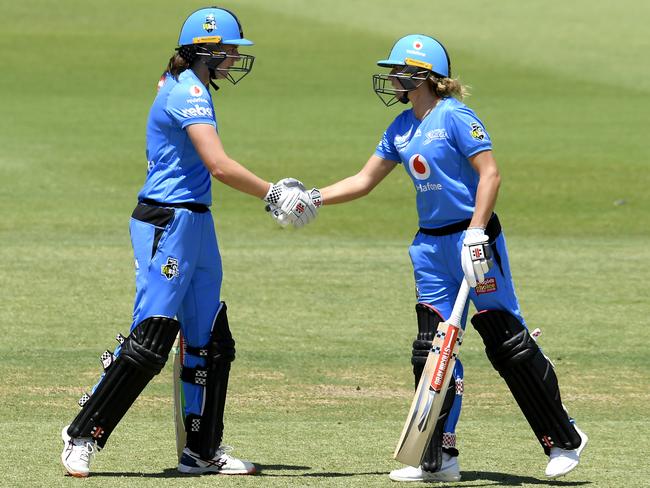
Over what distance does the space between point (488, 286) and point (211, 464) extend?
1.72 metres

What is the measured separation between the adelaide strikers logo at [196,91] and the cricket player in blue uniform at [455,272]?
3.13ft

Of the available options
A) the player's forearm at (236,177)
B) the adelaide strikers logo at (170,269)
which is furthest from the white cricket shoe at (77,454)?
the player's forearm at (236,177)

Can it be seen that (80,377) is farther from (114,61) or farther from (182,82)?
(114,61)

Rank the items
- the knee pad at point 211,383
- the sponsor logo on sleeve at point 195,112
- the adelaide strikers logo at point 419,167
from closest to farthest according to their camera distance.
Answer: the sponsor logo on sleeve at point 195,112
the adelaide strikers logo at point 419,167
the knee pad at point 211,383

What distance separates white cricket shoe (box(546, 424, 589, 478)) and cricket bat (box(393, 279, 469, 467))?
2.09 feet

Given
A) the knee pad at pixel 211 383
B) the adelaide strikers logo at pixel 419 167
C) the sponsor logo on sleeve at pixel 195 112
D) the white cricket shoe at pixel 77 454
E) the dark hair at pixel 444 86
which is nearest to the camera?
the white cricket shoe at pixel 77 454

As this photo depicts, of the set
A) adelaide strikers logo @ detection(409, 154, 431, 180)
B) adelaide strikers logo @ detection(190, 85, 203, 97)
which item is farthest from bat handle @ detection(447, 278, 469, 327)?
adelaide strikers logo @ detection(190, 85, 203, 97)

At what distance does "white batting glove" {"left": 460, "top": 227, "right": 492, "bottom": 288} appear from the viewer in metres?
7.31

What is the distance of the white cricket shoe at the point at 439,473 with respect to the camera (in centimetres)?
756

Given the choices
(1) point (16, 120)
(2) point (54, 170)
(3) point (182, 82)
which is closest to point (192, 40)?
(3) point (182, 82)

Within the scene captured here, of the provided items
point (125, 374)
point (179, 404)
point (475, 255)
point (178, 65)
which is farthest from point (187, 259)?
point (475, 255)

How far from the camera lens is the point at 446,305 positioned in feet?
25.2

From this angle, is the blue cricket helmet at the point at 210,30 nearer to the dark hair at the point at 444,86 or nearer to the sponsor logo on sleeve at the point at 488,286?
the dark hair at the point at 444,86

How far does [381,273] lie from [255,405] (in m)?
5.73
